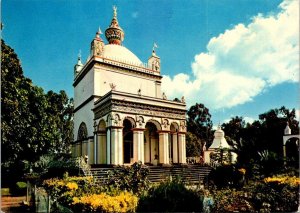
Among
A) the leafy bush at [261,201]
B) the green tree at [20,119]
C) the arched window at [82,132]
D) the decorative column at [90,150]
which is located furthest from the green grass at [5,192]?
the leafy bush at [261,201]

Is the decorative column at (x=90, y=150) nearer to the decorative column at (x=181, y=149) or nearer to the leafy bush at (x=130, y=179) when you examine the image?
the decorative column at (x=181, y=149)

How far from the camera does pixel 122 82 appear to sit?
22.5m

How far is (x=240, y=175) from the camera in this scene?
13305 millimetres

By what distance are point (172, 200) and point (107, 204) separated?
5.83 ft

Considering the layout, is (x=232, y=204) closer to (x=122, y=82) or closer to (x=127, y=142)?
(x=127, y=142)

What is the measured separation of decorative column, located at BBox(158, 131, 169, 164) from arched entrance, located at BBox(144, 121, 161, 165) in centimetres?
128

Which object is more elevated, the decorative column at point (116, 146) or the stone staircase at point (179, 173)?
the decorative column at point (116, 146)

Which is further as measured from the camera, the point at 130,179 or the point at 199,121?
the point at 199,121

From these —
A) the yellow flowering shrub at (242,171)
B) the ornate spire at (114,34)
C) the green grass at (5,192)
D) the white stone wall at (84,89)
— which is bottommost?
the green grass at (5,192)

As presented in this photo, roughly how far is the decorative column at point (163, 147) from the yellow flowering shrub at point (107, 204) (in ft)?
40.4

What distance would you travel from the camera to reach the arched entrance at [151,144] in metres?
22.1

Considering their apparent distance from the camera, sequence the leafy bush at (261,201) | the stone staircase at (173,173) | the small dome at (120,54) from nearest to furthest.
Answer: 1. the leafy bush at (261,201)
2. the stone staircase at (173,173)
3. the small dome at (120,54)

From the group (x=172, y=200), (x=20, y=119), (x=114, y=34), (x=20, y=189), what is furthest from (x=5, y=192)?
(x=114, y=34)

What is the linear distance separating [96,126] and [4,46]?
8.55 meters
